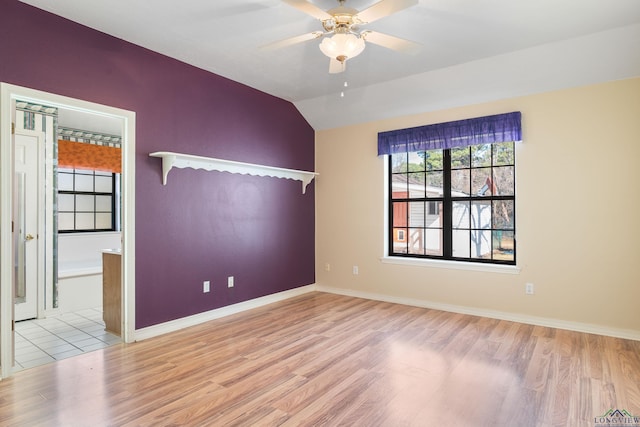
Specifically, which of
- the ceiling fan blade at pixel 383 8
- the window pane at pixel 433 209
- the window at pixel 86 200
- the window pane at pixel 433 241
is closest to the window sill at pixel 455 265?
the window pane at pixel 433 241

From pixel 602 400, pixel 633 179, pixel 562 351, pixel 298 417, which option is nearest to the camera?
pixel 298 417

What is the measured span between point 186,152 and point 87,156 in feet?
9.21

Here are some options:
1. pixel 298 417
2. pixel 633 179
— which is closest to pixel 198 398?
pixel 298 417

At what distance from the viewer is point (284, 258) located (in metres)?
5.08

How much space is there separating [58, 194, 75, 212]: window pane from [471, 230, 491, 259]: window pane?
20.0 ft

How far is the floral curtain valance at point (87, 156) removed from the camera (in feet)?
17.7

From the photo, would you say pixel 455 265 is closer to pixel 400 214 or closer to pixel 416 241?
pixel 416 241

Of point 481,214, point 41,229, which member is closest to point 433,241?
point 481,214

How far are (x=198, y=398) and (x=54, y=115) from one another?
3930 millimetres

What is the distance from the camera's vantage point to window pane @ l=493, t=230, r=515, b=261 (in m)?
4.18

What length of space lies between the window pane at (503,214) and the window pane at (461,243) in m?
0.37

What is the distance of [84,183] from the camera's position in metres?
5.97

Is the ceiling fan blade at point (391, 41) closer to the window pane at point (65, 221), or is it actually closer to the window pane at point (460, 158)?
the window pane at point (460, 158)

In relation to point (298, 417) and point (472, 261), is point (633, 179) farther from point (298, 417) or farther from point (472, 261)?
point (298, 417)
